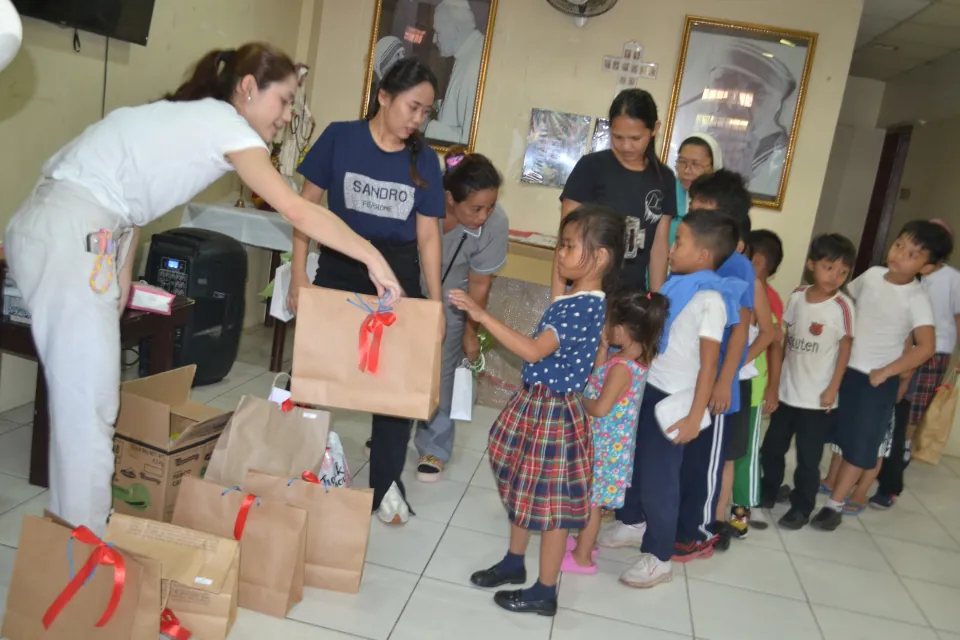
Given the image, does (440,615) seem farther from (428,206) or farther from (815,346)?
(815,346)

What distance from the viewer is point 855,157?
7703mm

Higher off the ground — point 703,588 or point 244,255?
point 244,255

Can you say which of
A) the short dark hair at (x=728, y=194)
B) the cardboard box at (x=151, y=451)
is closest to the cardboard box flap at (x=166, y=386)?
the cardboard box at (x=151, y=451)

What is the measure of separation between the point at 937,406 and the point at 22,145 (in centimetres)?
396

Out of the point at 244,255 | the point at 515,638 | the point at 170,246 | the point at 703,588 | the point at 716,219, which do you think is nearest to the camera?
the point at 515,638

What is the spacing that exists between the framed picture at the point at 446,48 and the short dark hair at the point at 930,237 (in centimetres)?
269

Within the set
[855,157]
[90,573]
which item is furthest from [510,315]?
[855,157]

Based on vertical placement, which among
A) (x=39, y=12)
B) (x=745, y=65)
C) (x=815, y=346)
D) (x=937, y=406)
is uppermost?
(x=745, y=65)

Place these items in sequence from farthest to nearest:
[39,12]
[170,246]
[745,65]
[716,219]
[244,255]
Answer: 1. [745,65]
2. [244,255]
3. [170,246]
4. [39,12]
5. [716,219]

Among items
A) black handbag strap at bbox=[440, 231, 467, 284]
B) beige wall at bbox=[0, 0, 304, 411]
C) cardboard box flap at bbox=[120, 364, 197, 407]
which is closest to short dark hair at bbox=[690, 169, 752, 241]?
black handbag strap at bbox=[440, 231, 467, 284]

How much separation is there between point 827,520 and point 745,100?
2.64 metres

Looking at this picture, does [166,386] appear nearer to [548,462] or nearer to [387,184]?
[387,184]

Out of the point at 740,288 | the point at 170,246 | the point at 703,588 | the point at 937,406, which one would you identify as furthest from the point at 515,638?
the point at 937,406

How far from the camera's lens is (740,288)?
218cm
